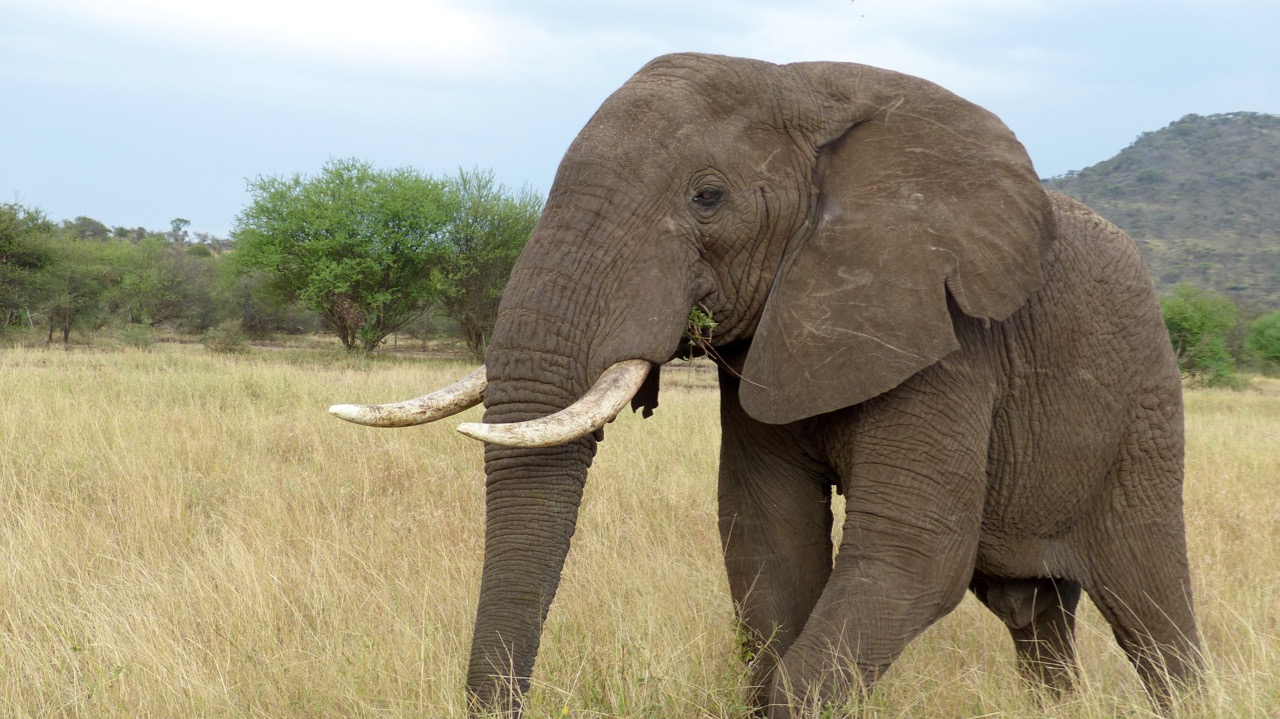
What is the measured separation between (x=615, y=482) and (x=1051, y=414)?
3.97 m

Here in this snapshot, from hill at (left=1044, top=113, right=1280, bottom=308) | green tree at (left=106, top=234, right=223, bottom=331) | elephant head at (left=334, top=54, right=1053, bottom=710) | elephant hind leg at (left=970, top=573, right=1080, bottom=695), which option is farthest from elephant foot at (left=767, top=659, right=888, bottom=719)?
hill at (left=1044, top=113, right=1280, bottom=308)

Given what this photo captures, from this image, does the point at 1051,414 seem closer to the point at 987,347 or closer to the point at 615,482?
the point at 987,347

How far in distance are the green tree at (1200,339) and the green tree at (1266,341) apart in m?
5.18

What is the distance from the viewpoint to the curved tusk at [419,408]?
2875mm

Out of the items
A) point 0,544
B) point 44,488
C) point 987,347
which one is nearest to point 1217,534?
point 987,347

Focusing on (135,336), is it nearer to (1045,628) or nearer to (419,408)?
(1045,628)

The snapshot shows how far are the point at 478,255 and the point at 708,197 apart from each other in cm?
3142

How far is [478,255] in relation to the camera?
3397 cm

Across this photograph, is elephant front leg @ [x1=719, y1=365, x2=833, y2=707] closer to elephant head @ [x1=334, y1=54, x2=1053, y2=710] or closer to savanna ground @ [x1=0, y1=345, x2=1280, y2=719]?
savanna ground @ [x1=0, y1=345, x2=1280, y2=719]

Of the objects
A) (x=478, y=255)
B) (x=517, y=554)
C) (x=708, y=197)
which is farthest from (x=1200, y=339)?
(x=517, y=554)

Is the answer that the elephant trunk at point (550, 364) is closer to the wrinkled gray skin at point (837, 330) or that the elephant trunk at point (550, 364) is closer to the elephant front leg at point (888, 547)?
the wrinkled gray skin at point (837, 330)

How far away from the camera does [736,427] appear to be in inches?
151

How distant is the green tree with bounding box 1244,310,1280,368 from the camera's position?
108 feet

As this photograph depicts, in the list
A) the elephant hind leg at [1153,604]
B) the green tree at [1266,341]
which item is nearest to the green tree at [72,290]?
the elephant hind leg at [1153,604]
